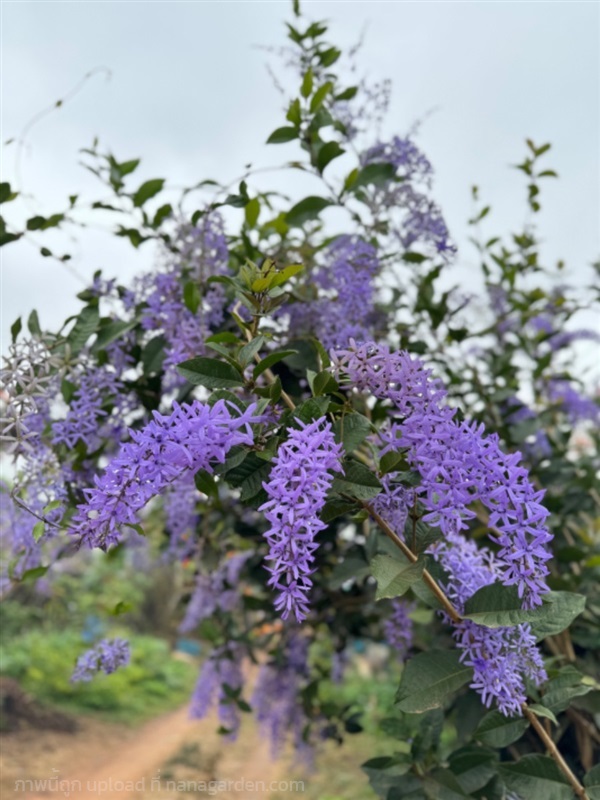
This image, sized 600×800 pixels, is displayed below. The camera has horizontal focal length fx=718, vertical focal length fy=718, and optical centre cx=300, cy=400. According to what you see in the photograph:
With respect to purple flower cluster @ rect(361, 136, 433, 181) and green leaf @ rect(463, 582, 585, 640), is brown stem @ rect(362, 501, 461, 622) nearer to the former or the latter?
green leaf @ rect(463, 582, 585, 640)

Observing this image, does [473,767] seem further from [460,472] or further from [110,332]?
[110,332]

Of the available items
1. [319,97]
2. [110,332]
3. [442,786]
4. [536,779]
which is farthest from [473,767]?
[319,97]

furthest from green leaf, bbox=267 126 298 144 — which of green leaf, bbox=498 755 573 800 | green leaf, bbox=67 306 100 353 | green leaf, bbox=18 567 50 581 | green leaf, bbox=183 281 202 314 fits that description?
green leaf, bbox=498 755 573 800

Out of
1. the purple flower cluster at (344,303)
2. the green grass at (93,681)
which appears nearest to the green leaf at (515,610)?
the purple flower cluster at (344,303)

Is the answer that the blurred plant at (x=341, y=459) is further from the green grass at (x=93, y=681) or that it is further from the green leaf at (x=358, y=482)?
the green grass at (x=93, y=681)

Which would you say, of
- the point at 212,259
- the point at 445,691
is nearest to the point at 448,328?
the point at 212,259

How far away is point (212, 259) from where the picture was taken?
135 centimetres

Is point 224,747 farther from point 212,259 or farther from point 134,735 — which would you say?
point 212,259

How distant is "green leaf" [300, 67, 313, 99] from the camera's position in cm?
131

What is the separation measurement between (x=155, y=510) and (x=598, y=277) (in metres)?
1.50

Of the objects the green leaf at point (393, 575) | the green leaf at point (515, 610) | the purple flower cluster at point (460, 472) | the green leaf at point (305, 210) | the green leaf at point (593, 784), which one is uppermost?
the green leaf at point (305, 210)

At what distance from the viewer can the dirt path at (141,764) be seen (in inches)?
133

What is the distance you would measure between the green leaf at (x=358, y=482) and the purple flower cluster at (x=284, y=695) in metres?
1.25

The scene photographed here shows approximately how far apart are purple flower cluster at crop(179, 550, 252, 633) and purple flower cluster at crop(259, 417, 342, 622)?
106cm
